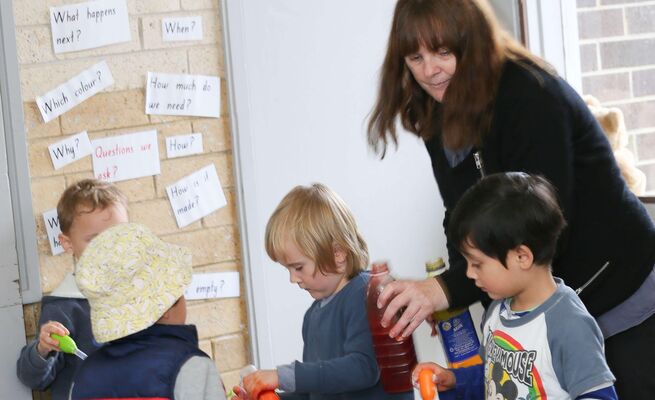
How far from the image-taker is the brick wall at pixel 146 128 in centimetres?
283

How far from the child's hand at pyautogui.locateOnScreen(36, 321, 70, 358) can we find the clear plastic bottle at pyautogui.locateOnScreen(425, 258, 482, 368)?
111cm

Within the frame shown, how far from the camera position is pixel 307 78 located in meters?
3.22

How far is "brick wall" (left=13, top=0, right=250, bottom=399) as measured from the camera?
2.83 meters

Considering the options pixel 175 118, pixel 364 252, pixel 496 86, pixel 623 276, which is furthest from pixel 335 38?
pixel 623 276

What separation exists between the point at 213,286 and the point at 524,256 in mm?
1564

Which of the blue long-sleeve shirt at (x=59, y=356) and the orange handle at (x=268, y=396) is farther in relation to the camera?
the blue long-sleeve shirt at (x=59, y=356)

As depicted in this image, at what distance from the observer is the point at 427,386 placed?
1643 mm

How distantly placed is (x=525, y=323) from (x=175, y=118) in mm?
1623

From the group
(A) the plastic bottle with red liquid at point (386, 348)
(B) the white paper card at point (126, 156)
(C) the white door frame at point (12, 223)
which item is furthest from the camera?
(B) the white paper card at point (126, 156)

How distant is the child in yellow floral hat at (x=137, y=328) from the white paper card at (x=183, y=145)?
1.18 meters

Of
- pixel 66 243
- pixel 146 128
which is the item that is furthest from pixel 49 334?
pixel 146 128

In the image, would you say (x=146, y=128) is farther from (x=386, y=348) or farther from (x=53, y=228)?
(x=386, y=348)

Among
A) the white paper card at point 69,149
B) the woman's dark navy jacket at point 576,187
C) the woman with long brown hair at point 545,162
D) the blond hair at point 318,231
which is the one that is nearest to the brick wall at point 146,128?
the white paper card at point 69,149

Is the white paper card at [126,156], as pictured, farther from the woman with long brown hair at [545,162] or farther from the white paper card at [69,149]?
the woman with long brown hair at [545,162]
